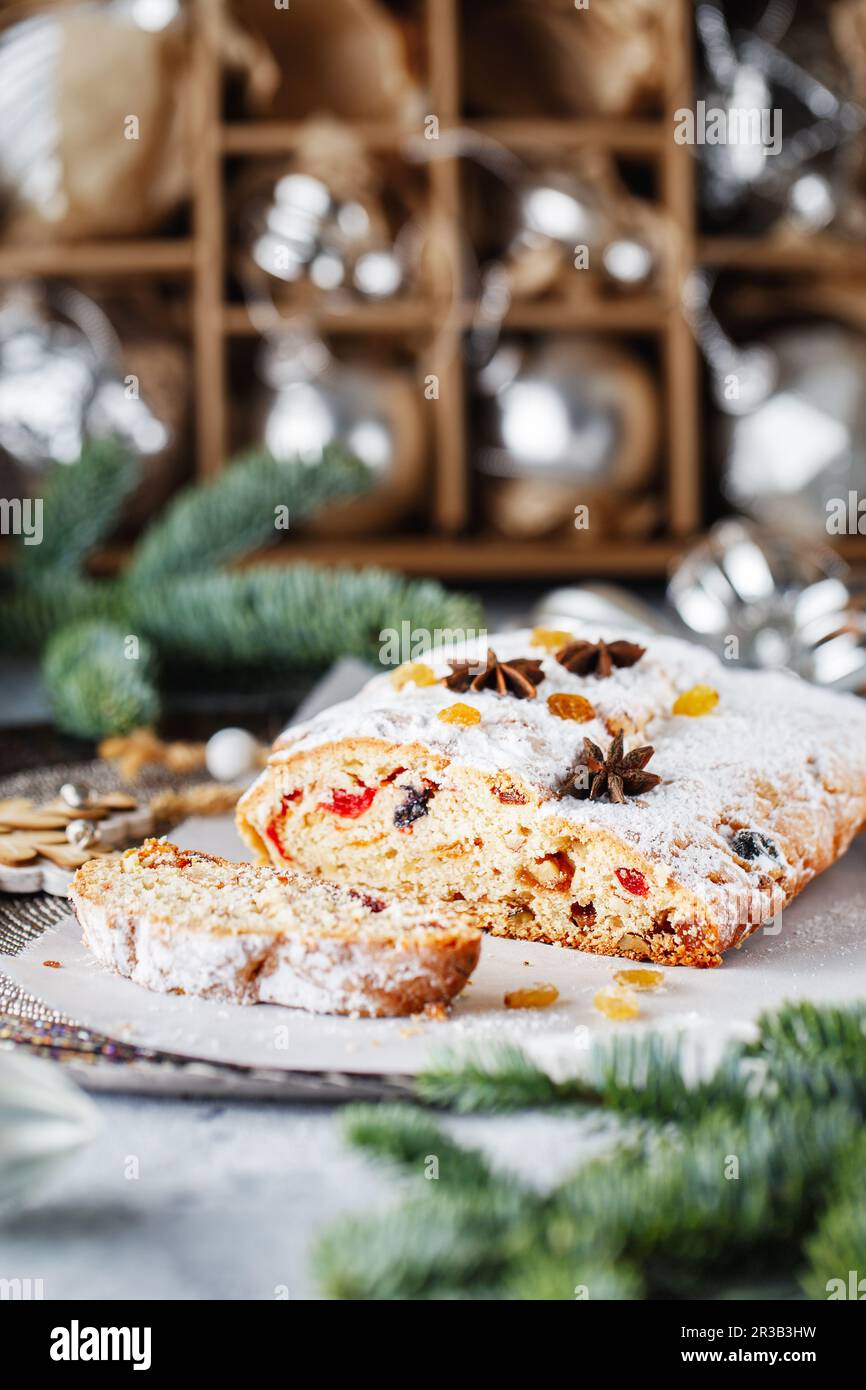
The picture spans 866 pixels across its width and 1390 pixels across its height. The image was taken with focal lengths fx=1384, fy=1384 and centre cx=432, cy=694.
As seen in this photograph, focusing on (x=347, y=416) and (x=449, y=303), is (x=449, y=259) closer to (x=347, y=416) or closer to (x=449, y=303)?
(x=449, y=303)

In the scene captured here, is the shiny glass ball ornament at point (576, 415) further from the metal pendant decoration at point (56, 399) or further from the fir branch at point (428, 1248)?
the fir branch at point (428, 1248)

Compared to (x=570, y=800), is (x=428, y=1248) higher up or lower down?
lower down

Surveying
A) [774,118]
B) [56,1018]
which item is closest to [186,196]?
[774,118]

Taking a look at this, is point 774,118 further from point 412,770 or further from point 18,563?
point 412,770

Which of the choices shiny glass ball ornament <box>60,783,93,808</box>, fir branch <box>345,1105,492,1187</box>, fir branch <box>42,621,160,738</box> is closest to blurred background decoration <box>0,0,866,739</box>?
fir branch <box>42,621,160,738</box>

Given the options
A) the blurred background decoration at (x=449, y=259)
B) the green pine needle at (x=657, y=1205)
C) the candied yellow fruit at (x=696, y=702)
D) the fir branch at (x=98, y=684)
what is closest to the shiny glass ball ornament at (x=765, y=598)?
the candied yellow fruit at (x=696, y=702)

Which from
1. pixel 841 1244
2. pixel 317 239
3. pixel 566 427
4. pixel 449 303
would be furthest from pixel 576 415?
pixel 841 1244

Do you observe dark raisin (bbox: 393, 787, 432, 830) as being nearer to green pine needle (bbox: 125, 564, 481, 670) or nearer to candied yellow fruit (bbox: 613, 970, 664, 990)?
candied yellow fruit (bbox: 613, 970, 664, 990)
